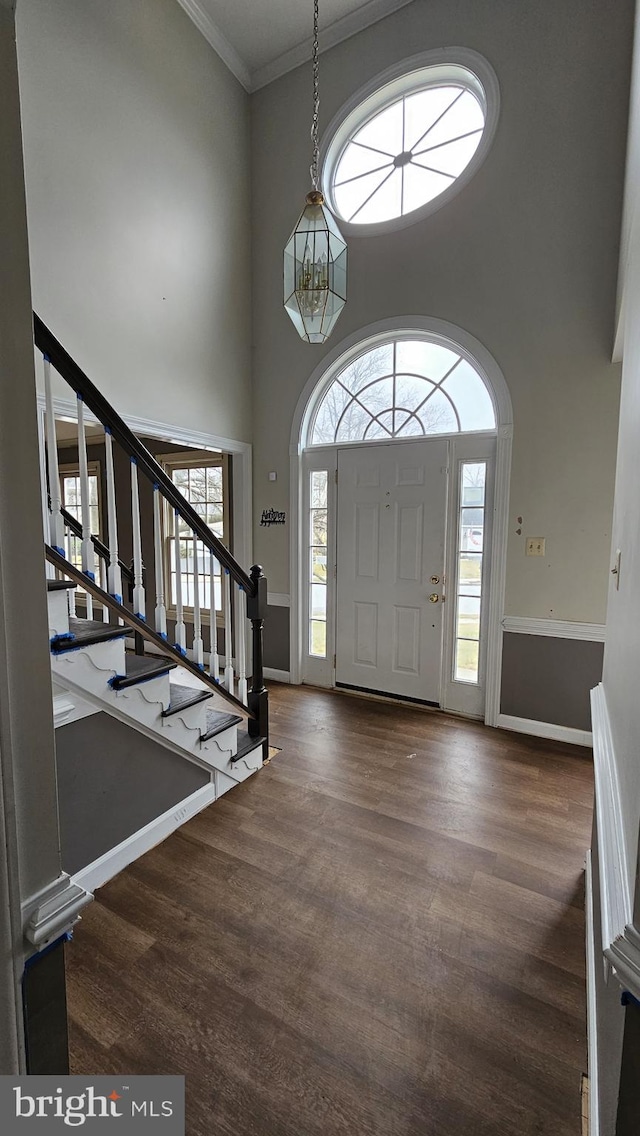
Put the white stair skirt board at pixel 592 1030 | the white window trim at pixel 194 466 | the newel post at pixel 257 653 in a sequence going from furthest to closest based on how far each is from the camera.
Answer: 1. the white window trim at pixel 194 466
2. the newel post at pixel 257 653
3. the white stair skirt board at pixel 592 1030

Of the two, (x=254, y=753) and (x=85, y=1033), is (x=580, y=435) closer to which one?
(x=254, y=753)

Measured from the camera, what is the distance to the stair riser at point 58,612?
1578 mm

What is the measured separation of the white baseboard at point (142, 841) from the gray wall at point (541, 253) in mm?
2285

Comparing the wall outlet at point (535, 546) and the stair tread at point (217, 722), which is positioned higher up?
the wall outlet at point (535, 546)

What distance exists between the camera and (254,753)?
265cm

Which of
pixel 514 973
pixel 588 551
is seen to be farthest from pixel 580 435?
pixel 514 973

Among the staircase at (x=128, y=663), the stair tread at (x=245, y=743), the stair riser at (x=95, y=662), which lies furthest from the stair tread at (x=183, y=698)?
the stair tread at (x=245, y=743)

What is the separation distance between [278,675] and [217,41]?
16.6 ft

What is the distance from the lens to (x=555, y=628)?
9.99 feet

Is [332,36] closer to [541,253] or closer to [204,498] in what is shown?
[541,253]

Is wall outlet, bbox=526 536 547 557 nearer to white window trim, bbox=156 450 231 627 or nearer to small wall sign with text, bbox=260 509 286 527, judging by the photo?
small wall sign with text, bbox=260 509 286 527

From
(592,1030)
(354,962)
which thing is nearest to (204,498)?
(354,962)

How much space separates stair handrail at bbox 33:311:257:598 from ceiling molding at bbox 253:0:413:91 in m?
3.53

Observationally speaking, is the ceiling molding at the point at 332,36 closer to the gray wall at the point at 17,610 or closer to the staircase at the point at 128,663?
the staircase at the point at 128,663
